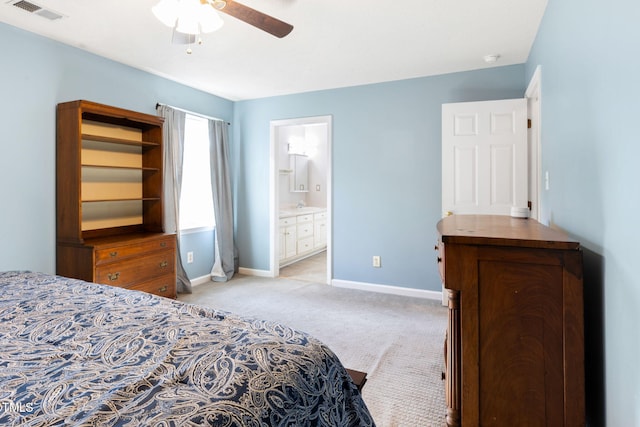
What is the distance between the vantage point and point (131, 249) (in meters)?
3.14

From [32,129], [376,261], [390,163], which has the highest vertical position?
[32,129]

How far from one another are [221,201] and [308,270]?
1682 mm

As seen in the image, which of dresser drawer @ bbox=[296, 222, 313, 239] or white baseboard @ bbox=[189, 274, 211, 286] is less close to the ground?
dresser drawer @ bbox=[296, 222, 313, 239]

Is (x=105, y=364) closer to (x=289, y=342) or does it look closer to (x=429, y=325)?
(x=289, y=342)

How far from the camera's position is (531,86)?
2.96m

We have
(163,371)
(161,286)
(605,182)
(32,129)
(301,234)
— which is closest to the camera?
(163,371)

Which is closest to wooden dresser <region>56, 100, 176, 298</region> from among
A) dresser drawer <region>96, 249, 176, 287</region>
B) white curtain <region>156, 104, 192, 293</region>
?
dresser drawer <region>96, 249, 176, 287</region>

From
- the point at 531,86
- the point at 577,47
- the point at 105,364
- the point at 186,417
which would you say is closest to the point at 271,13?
the point at 577,47

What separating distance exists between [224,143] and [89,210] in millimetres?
1914

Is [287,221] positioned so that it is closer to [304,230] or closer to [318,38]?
[304,230]

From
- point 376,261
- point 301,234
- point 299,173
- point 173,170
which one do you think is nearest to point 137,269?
point 173,170

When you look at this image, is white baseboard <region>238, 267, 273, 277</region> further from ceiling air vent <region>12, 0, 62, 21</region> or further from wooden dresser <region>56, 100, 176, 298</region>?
ceiling air vent <region>12, 0, 62, 21</region>

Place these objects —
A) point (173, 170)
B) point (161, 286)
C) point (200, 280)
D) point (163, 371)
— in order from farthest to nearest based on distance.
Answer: point (200, 280) < point (173, 170) < point (161, 286) < point (163, 371)

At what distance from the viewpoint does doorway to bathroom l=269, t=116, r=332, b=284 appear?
188 inches
